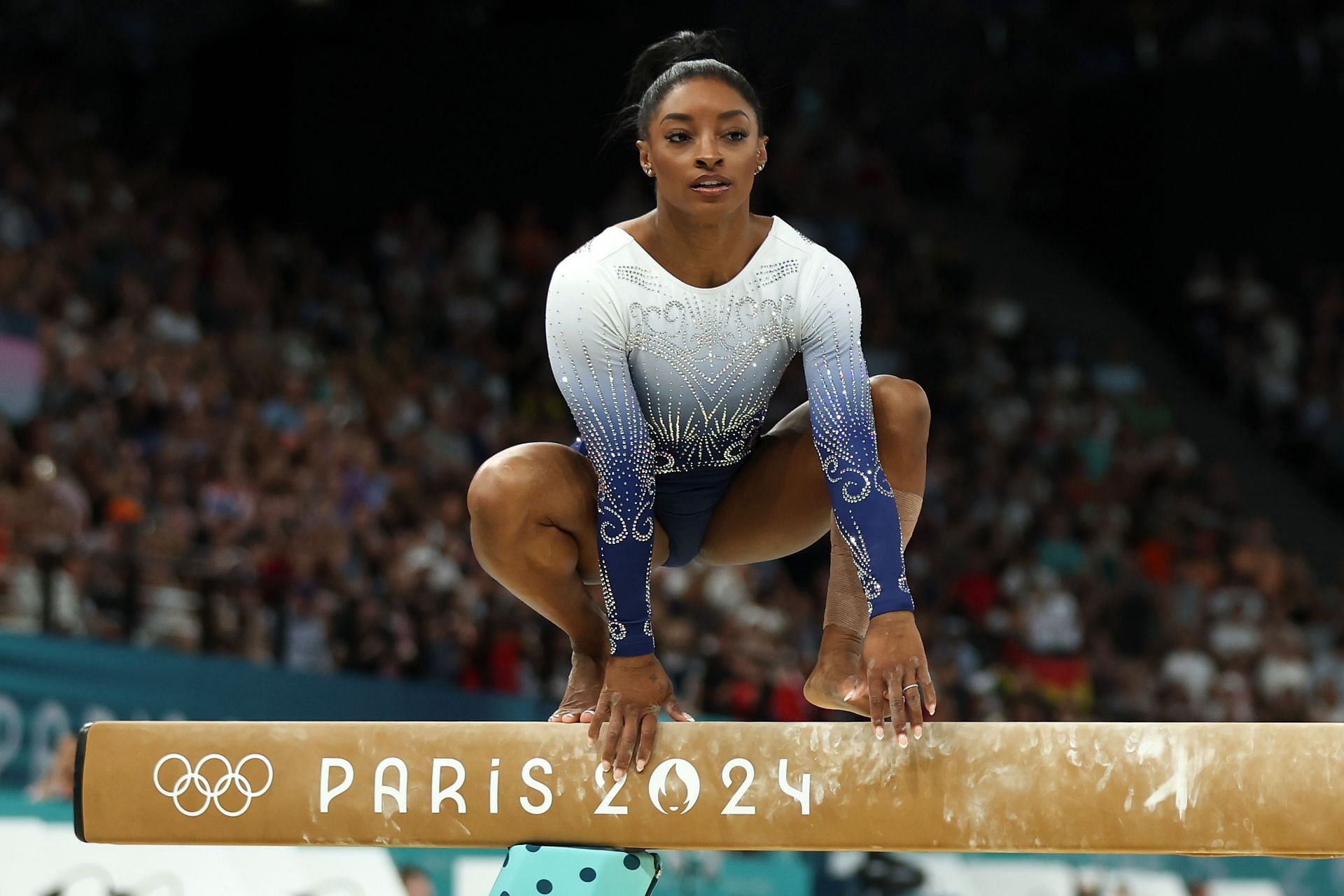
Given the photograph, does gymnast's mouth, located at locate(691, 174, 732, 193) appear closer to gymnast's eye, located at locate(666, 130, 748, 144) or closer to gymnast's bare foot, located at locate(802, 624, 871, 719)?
gymnast's eye, located at locate(666, 130, 748, 144)

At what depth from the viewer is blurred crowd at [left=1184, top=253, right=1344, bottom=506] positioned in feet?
38.2

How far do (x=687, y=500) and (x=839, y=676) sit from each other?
22.8 inches

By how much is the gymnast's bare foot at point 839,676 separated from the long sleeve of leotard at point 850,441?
0.47ft

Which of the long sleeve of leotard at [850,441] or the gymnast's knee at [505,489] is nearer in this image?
the long sleeve of leotard at [850,441]

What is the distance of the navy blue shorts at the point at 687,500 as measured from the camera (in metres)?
3.31

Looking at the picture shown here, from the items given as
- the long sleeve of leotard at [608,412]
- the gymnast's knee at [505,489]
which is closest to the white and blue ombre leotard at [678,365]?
the long sleeve of leotard at [608,412]

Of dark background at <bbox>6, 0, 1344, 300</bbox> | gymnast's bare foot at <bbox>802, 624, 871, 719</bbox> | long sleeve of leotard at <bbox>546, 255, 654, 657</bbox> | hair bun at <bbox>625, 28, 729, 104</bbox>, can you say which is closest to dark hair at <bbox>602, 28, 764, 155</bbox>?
hair bun at <bbox>625, 28, 729, 104</bbox>

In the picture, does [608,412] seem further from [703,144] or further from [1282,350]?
[1282,350]

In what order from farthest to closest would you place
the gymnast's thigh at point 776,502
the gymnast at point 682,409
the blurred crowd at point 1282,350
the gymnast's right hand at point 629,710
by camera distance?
the blurred crowd at point 1282,350 → the gymnast's thigh at point 776,502 → the gymnast at point 682,409 → the gymnast's right hand at point 629,710

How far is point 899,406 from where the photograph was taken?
304cm

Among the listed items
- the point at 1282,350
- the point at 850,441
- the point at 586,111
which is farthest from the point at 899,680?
the point at 1282,350

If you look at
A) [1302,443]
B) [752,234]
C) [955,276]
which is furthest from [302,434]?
[1302,443]

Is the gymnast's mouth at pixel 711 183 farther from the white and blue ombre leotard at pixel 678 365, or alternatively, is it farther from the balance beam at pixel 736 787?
the balance beam at pixel 736 787

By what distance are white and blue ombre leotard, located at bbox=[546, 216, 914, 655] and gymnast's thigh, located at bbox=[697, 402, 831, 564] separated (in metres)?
0.20
